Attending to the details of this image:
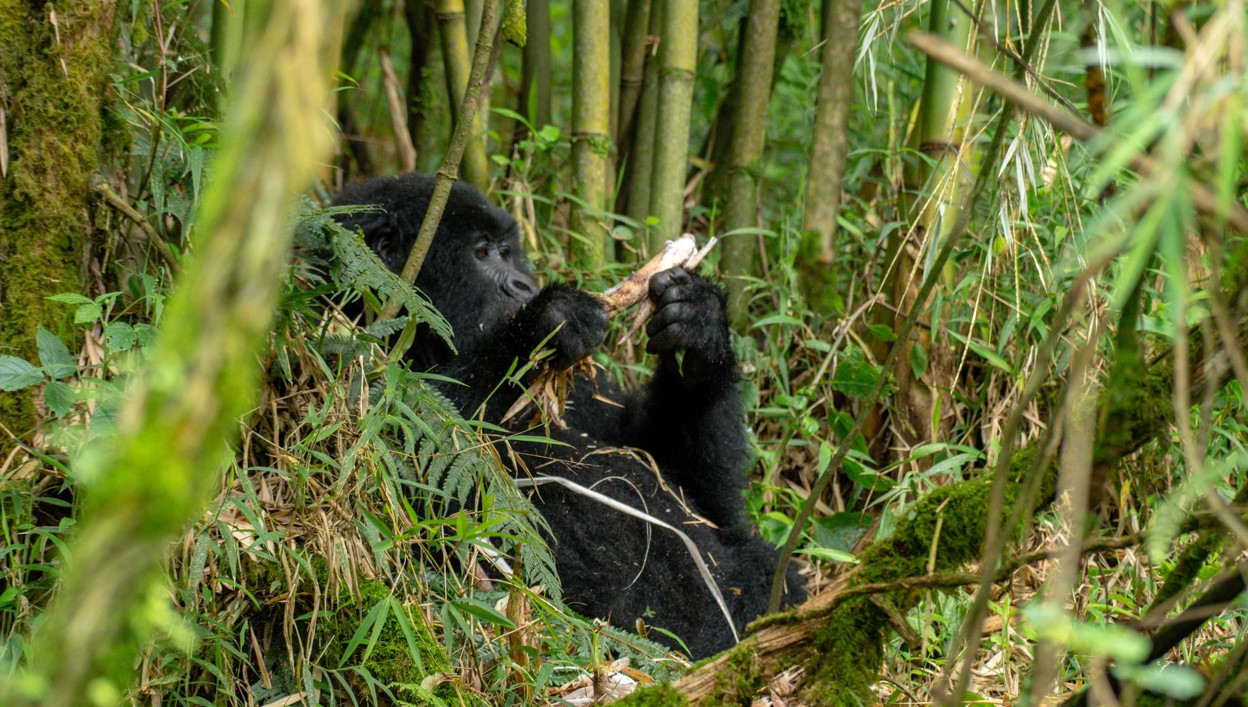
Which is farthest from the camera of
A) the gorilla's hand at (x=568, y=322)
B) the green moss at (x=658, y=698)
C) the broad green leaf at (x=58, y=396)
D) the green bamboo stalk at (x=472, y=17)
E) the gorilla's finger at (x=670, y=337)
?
the green bamboo stalk at (x=472, y=17)

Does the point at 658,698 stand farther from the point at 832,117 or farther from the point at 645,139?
the point at 645,139

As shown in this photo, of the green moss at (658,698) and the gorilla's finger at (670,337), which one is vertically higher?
the gorilla's finger at (670,337)

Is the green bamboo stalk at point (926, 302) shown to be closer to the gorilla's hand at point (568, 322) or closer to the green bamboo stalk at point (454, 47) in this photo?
the gorilla's hand at point (568, 322)

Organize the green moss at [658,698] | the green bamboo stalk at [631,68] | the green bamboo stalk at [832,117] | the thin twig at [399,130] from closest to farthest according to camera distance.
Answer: the green moss at [658,698], the green bamboo stalk at [832,117], the green bamboo stalk at [631,68], the thin twig at [399,130]

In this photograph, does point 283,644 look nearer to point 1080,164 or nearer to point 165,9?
point 165,9

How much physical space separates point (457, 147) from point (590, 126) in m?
1.50

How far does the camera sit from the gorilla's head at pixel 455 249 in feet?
10.4

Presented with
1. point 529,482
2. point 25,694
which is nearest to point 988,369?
point 529,482

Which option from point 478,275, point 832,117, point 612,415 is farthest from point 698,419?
point 832,117

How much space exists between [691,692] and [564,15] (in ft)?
17.9

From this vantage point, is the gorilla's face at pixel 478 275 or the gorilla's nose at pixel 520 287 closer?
the gorilla's face at pixel 478 275

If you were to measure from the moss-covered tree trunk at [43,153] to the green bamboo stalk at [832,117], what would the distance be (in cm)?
205

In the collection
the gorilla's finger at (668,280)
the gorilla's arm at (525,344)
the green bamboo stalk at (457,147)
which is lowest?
the gorilla's arm at (525,344)

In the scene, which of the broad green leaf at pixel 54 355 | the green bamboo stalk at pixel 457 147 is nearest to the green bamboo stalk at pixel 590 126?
the green bamboo stalk at pixel 457 147
